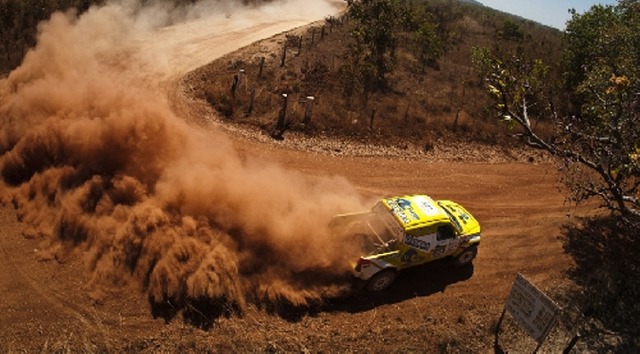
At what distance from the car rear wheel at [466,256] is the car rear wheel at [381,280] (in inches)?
88.2

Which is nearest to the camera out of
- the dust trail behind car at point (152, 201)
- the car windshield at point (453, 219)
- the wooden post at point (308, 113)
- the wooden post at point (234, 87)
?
the dust trail behind car at point (152, 201)

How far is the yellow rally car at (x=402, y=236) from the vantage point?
11203 millimetres

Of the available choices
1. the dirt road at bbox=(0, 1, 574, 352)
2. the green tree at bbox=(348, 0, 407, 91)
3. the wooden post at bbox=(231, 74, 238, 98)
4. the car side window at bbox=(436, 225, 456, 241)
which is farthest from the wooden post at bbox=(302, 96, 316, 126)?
the car side window at bbox=(436, 225, 456, 241)

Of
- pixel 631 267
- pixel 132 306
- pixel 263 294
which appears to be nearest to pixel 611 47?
pixel 631 267

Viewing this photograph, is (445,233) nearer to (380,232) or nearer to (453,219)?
(453,219)

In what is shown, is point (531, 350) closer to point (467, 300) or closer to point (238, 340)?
point (467, 300)

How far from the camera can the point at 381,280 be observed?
11359mm

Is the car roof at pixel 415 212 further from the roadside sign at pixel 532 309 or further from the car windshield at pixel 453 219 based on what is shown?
the roadside sign at pixel 532 309

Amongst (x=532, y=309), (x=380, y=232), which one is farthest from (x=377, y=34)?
(x=532, y=309)

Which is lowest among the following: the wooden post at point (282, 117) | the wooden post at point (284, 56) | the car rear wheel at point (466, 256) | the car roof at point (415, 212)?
the car rear wheel at point (466, 256)

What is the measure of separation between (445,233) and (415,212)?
1.02 meters

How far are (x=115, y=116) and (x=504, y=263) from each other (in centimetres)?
1231

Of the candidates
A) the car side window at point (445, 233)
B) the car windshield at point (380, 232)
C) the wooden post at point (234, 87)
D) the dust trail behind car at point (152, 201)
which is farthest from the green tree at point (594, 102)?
the wooden post at point (234, 87)

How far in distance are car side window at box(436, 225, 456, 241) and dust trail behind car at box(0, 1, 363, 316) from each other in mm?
2417
